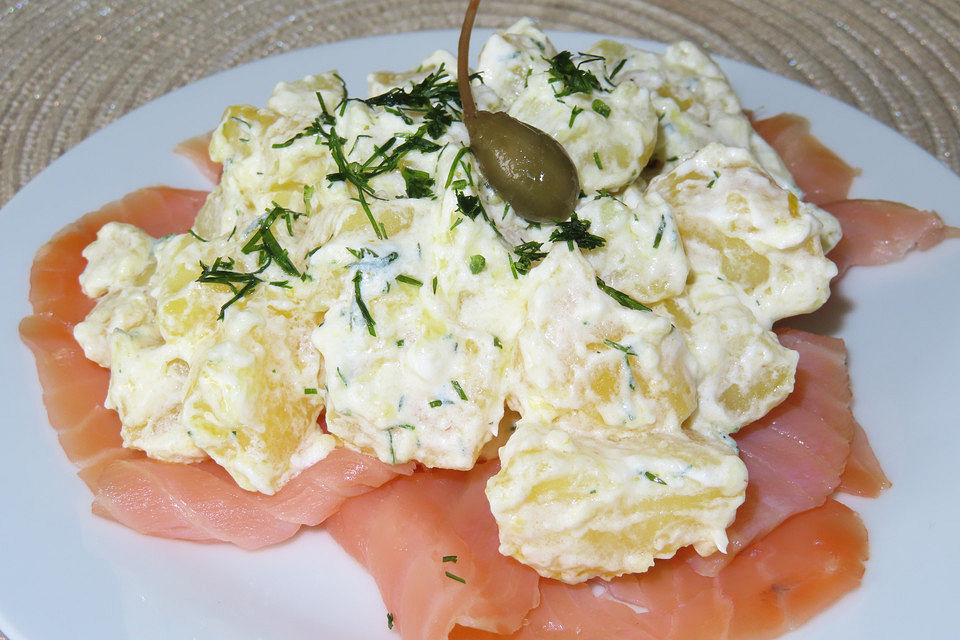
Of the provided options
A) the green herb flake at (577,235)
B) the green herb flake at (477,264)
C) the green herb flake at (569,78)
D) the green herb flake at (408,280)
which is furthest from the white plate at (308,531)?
the green herb flake at (569,78)

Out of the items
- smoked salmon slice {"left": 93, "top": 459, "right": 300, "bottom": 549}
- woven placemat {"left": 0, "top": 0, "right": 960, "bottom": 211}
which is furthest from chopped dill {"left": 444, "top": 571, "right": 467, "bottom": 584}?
woven placemat {"left": 0, "top": 0, "right": 960, "bottom": 211}

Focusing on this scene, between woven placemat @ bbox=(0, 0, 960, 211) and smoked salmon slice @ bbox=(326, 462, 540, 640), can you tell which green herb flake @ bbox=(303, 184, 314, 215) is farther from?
woven placemat @ bbox=(0, 0, 960, 211)

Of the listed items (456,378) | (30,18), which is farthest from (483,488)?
(30,18)

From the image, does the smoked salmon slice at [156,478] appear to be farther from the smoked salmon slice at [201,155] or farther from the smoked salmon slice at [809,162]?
the smoked salmon slice at [809,162]

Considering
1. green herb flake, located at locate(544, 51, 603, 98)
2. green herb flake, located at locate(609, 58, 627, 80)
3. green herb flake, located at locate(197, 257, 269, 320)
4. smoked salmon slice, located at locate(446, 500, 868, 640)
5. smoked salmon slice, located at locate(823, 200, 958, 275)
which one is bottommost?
smoked salmon slice, located at locate(446, 500, 868, 640)

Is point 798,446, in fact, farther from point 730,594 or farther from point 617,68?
point 617,68

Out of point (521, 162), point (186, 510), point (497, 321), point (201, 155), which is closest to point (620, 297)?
point (497, 321)
